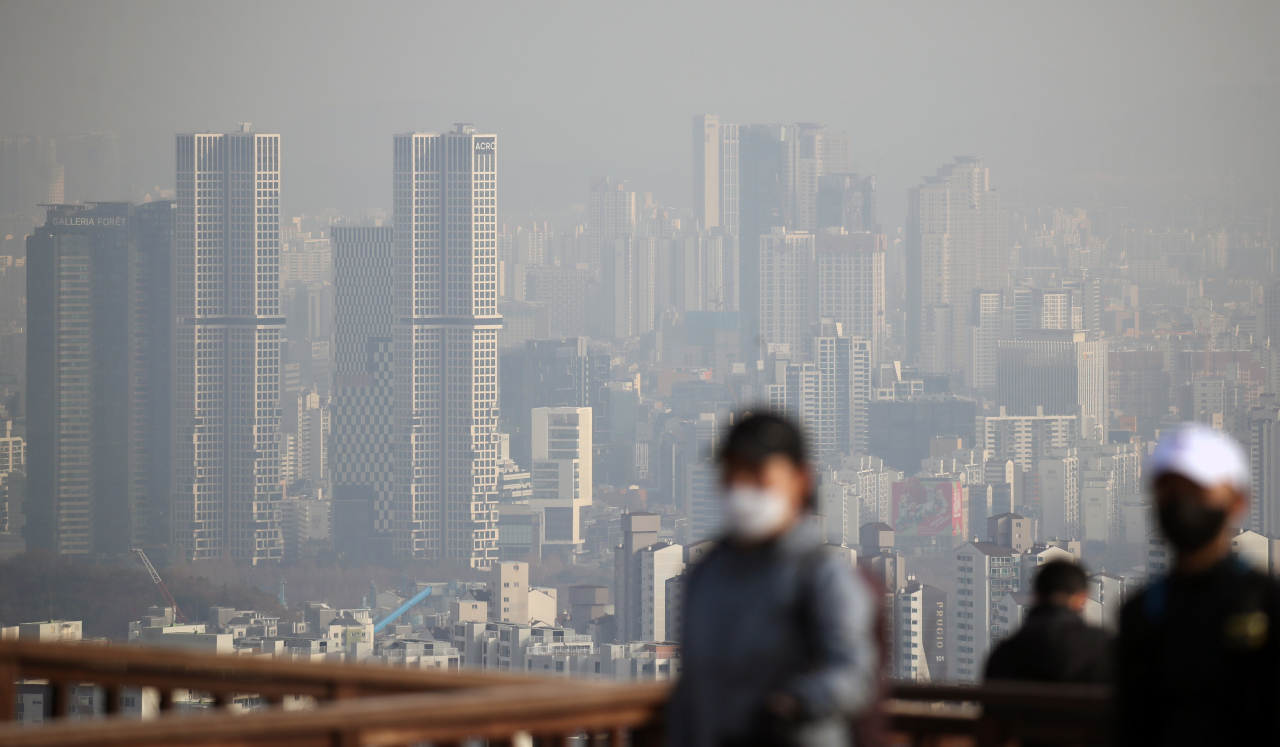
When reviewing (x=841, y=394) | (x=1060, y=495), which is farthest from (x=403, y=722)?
(x=841, y=394)

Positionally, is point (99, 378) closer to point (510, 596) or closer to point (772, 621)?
point (510, 596)

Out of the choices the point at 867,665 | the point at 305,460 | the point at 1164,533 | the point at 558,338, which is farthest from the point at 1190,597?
the point at 558,338

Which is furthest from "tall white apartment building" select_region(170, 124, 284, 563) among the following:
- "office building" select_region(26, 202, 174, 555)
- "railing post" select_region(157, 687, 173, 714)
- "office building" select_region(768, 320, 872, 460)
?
"railing post" select_region(157, 687, 173, 714)

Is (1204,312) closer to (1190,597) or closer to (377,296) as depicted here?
(377,296)

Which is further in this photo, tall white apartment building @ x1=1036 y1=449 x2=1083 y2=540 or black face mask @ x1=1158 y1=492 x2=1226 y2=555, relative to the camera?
tall white apartment building @ x1=1036 y1=449 x2=1083 y2=540

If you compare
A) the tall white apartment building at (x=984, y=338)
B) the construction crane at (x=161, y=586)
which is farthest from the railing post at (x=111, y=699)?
the tall white apartment building at (x=984, y=338)

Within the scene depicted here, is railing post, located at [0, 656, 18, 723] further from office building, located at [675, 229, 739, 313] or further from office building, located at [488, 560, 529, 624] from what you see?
office building, located at [675, 229, 739, 313]
